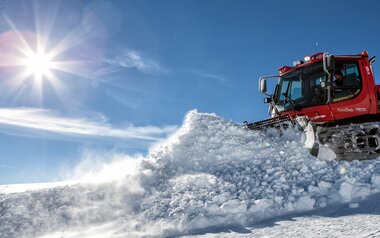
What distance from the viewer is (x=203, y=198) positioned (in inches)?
246

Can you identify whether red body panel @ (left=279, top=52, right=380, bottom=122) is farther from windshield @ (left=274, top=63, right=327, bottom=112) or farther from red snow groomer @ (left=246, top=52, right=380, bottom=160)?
windshield @ (left=274, top=63, right=327, bottom=112)

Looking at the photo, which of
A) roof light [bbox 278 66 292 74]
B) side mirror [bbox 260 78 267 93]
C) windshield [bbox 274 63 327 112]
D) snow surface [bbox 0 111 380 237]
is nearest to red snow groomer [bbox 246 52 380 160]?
windshield [bbox 274 63 327 112]

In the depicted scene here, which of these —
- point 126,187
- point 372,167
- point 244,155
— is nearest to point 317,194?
point 372,167

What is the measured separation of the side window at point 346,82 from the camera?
385 inches

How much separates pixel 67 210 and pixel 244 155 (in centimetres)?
418

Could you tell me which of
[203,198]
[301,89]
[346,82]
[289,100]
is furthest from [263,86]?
[203,198]

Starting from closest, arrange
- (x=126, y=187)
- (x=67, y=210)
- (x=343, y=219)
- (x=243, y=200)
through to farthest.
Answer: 1. (x=343, y=219)
2. (x=243, y=200)
3. (x=67, y=210)
4. (x=126, y=187)

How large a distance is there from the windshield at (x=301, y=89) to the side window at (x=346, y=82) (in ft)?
1.00

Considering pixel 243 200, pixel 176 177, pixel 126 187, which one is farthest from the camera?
pixel 176 177

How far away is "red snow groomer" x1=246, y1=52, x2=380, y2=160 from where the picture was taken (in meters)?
8.98

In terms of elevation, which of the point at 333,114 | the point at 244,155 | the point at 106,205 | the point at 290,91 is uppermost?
the point at 290,91

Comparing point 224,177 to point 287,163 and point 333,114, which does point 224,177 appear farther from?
point 333,114

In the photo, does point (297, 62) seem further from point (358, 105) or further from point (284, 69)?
point (358, 105)

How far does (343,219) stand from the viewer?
4828mm
